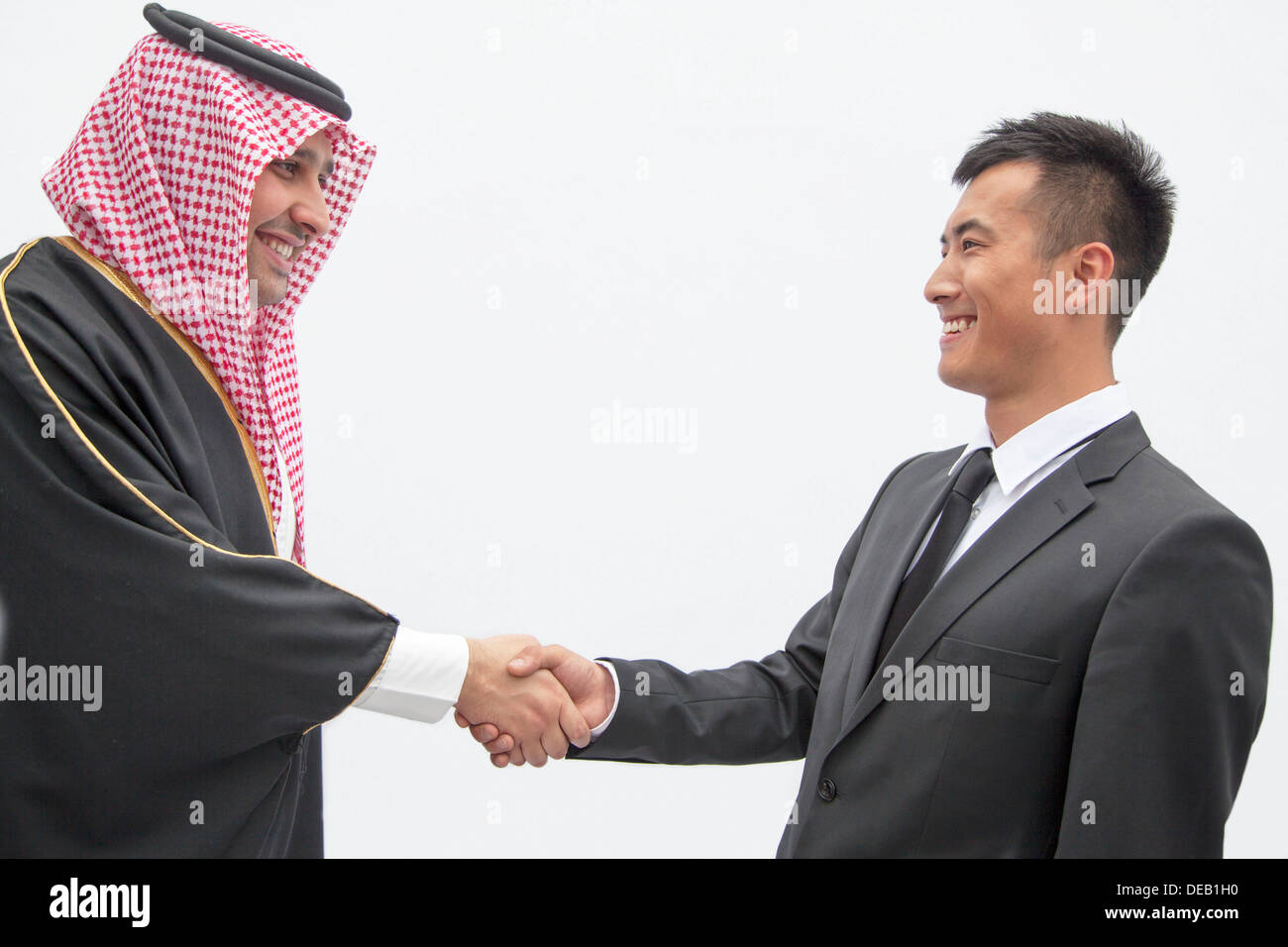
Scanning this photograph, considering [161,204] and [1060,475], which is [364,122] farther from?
[1060,475]

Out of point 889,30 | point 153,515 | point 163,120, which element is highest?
point 889,30

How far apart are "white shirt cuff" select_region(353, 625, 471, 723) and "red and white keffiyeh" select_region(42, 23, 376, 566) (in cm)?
59

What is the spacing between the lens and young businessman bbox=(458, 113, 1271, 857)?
1.74 m

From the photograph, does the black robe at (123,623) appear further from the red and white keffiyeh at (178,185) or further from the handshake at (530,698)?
the handshake at (530,698)

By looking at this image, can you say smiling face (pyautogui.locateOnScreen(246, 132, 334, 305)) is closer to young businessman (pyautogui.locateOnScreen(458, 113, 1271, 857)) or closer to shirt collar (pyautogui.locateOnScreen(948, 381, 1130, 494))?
young businessman (pyautogui.locateOnScreen(458, 113, 1271, 857))

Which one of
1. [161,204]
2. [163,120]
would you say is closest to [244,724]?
[161,204]

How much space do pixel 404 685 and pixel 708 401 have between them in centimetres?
195

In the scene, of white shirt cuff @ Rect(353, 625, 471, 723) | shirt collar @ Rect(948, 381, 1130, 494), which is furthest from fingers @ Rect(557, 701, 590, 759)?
shirt collar @ Rect(948, 381, 1130, 494)

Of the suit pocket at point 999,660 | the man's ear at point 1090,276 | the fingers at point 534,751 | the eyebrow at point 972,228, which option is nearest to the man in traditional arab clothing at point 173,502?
the fingers at point 534,751

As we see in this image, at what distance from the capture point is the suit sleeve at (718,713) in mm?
2531

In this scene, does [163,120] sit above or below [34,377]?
above

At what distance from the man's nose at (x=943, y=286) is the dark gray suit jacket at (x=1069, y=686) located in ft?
1.25

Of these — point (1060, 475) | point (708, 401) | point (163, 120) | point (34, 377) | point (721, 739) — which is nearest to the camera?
point (34, 377)

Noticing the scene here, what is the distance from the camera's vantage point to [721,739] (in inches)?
99.7
